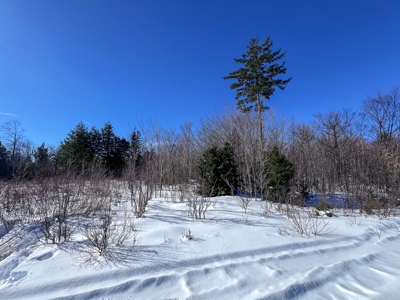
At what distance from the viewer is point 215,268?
2.50 meters

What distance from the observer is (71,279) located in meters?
2.21

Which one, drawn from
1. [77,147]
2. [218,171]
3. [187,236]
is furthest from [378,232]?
[77,147]

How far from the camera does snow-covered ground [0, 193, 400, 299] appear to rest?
205 cm

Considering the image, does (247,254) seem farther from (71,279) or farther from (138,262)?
(71,279)

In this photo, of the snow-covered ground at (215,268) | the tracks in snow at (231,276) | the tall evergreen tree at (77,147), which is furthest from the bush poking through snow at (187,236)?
the tall evergreen tree at (77,147)

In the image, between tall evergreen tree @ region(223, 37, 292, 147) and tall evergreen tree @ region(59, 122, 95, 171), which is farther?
tall evergreen tree @ region(59, 122, 95, 171)

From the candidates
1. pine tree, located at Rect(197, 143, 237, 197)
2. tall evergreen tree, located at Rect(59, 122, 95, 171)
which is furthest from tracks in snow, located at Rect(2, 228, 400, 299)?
tall evergreen tree, located at Rect(59, 122, 95, 171)

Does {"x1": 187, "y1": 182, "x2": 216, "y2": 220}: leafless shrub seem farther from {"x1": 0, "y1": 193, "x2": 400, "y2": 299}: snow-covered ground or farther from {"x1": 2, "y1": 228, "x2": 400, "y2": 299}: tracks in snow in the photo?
{"x1": 2, "y1": 228, "x2": 400, "y2": 299}: tracks in snow

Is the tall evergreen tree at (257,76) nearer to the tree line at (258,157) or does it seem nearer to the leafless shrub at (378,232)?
the tree line at (258,157)

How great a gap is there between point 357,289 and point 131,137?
23.6 feet

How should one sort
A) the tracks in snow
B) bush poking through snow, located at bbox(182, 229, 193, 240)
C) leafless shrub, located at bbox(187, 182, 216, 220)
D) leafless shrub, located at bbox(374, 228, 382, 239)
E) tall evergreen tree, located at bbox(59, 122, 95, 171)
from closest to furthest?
the tracks in snow < bush poking through snow, located at bbox(182, 229, 193, 240) < leafless shrub, located at bbox(374, 228, 382, 239) < leafless shrub, located at bbox(187, 182, 216, 220) < tall evergreen tree, located at bbox(59, 122, 95, 171)

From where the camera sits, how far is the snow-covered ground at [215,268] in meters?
2.05

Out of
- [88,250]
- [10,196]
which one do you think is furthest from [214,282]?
[10,196]

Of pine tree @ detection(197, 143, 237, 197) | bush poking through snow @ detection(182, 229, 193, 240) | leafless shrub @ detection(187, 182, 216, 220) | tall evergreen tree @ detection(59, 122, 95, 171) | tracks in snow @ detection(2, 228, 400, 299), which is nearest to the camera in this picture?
tracks in snow @ detection(2, 228, 400, 299)
